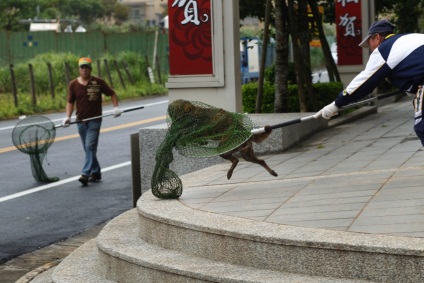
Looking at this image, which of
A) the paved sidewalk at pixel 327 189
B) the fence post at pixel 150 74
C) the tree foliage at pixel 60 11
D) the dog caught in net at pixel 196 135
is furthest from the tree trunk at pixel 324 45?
the tree foliage at pixel 60 11

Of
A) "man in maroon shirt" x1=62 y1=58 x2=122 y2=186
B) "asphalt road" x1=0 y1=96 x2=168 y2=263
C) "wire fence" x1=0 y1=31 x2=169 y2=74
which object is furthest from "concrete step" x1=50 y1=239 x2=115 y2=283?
"wire fence" x1=0 y1=31 x2=169 y2=74

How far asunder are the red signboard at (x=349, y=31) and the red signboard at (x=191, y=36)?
28.3ft

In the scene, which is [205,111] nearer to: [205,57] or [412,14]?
[205,57]

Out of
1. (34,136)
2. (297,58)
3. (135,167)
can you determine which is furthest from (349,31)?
(135,167)

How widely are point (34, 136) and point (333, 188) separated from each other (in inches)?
281

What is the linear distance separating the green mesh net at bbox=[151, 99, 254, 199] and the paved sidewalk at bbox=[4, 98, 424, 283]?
376 millimetres

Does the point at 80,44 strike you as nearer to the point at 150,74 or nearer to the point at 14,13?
the point at 150,74

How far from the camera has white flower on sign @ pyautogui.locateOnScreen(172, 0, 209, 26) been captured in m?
12.9

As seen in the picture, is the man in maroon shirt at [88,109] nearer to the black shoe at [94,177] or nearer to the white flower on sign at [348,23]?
the black shoe at [94,177]

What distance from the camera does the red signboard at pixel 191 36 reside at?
509 inches

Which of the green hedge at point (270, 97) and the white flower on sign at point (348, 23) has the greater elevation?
the white flower on sign at point (348, 23)

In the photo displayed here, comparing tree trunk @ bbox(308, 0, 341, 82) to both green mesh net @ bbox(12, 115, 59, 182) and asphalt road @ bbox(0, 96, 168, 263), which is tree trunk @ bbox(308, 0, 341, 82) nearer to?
asphalt road @ bbox(0, 96, 168, 263)

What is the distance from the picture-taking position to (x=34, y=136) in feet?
49.7

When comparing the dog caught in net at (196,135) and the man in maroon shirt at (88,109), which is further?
the man in maroon shirt at (88,109)
